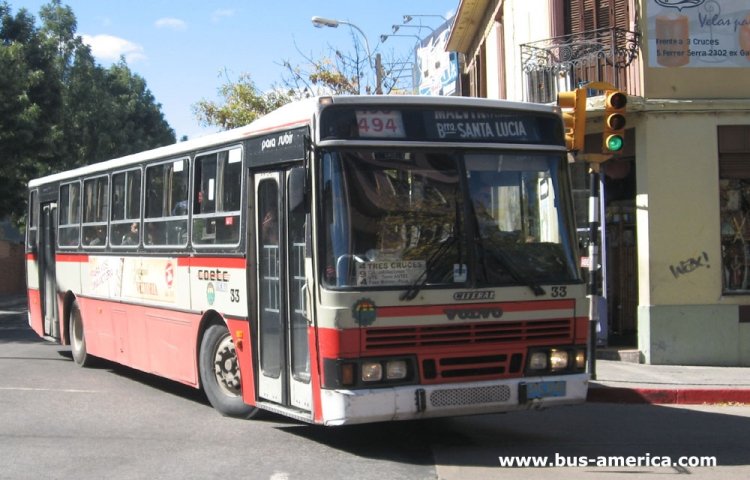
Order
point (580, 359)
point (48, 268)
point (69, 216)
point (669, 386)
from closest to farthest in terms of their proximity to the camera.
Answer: point (580, 359) < point (669, 386) < point (69, 216) < point (48, 268)

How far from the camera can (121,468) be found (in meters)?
7.36

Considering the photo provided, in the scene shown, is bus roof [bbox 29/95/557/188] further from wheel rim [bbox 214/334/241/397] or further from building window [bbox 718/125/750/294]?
building window [bbox 718/125/750/294]

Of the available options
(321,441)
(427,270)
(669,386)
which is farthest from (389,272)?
(669,386)

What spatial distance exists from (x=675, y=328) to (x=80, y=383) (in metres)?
8.45

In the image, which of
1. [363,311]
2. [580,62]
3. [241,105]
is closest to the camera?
[363,311]

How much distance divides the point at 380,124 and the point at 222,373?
11.4ft

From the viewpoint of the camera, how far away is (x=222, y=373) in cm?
951

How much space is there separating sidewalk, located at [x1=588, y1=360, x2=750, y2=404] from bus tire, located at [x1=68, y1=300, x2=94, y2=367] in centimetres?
733

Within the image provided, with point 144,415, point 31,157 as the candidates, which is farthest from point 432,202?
point 31,157

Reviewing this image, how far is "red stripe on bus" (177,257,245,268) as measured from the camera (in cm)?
891

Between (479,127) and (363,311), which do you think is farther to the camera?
(479,127)

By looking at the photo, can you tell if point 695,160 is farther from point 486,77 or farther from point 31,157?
point 31,157

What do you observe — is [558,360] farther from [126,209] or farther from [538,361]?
[126,209]

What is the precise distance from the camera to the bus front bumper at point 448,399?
23.3ft
